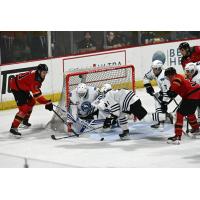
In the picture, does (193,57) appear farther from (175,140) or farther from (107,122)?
(175,140)

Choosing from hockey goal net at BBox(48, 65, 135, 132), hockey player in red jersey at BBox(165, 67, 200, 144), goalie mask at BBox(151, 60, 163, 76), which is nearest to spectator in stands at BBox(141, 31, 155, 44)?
hockey goal net at BBox(48, 65, 135, 132)

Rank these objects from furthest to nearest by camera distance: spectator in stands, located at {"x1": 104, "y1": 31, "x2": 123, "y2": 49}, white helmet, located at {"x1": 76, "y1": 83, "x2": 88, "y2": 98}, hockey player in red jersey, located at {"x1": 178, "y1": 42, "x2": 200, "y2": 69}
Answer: spectator in stands, located at {"x1": 104, "y1": 31, "x2": 123, "y2": 49}
hockey player in red jersey, located at {"x1": 178, "y1": 42, "x2": 200, "y2": 69}
white helmet, located at {"x1": 76, "y1": 83, "x2": 88, "y2": 98}

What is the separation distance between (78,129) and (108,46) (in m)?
3.53

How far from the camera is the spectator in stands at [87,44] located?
11.9 meters

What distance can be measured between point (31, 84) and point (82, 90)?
68 cm

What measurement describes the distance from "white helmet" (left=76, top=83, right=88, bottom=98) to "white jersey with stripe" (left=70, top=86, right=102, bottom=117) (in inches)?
2.6

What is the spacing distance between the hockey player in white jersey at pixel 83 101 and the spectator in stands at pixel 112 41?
135 inches

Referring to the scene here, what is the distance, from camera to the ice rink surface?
23.9 ft

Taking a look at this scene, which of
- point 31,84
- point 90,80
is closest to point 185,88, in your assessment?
point 90,80

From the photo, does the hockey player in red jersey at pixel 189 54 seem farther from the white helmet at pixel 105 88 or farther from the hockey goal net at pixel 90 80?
the white helmet at pixel 105 88

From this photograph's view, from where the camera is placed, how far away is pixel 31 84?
8.97 meters

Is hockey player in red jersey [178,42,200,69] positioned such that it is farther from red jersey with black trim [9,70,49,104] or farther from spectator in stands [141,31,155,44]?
spectator in stands [141,31,155,44]

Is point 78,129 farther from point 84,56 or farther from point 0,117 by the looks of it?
point 84,56

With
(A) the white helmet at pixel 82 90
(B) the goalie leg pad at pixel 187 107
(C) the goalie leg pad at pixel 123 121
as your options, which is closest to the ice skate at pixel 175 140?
(B) the goalie leg pad at pixel 187 107
